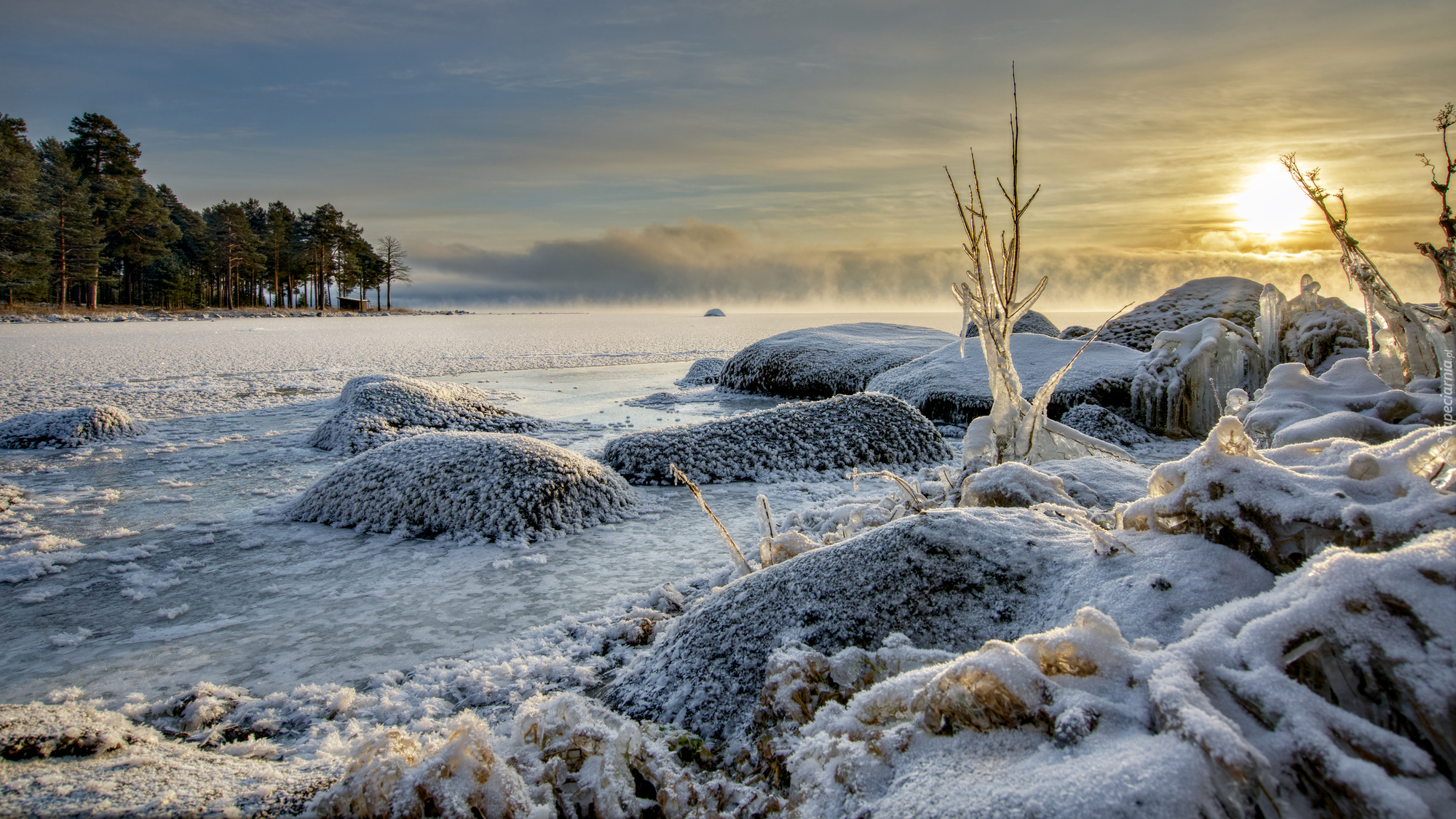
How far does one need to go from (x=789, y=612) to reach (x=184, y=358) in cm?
1943

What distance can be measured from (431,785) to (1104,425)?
7.25m

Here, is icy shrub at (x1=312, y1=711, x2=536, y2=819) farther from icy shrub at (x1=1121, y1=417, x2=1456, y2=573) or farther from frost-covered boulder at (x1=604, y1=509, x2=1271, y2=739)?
icy shrub at (x1=1121, y1=417, x2=1456, y2=573)

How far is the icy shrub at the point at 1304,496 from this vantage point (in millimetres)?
1449

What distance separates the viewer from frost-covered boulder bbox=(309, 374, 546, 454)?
7277 millimetres

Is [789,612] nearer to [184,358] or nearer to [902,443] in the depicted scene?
[902,443]

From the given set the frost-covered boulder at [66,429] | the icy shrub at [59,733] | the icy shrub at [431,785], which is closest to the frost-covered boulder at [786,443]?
the icy shrub at [59,733]

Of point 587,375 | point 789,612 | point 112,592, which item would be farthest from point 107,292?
point 789,612

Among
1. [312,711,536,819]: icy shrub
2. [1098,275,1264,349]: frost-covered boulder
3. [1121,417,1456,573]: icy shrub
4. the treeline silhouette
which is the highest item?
the treeline silhouette

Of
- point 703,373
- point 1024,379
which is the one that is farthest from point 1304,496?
point 703,373

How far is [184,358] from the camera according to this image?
16453 millimetres

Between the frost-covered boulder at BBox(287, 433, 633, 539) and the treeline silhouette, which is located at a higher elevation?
the treeline silhouette

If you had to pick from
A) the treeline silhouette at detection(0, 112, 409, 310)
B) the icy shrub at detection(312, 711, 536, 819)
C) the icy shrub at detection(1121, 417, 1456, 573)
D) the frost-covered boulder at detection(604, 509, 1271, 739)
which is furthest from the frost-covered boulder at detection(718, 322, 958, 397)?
the treeline silhouette at detection(0, 112, 409, 310)

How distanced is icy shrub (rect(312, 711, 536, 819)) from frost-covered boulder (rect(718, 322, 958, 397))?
1067 centimetres

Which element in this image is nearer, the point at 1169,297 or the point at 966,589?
the point at 966,589
